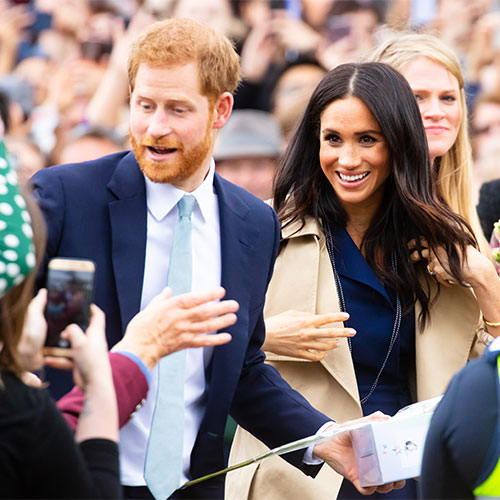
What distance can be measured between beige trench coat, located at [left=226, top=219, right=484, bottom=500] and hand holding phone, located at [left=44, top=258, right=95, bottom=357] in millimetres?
1405

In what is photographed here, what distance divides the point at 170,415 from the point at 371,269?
1.13 metres

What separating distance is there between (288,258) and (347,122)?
53 cm

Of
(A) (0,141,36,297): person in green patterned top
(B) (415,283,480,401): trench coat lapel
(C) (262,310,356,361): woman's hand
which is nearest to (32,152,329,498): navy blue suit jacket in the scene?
(C) (262,310,356,361): woman's hand

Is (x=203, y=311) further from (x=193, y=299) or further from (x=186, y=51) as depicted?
(x=186, y=51)

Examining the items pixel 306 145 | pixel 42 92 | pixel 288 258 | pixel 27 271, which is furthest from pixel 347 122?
pixel 42 92

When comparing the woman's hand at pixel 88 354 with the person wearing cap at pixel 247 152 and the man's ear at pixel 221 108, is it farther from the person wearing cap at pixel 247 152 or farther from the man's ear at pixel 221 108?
the person wearing cap at pixel 247 152

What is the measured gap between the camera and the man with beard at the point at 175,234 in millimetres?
2814

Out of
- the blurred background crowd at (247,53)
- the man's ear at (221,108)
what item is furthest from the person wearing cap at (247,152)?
the man's ear at (221,108)

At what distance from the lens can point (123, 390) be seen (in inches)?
91.5

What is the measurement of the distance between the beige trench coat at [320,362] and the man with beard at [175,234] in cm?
34

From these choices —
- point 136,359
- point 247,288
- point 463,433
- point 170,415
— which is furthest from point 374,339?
point 463,433

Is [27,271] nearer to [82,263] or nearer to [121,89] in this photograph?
[82,263]

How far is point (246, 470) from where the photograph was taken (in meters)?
3.56

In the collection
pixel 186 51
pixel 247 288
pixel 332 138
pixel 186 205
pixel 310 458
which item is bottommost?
pixel 310 458
